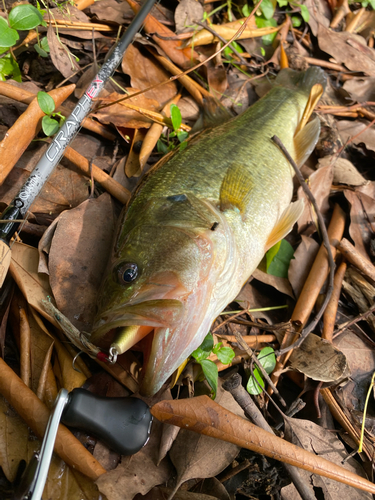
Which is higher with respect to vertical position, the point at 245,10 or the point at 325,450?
the point at 245,10

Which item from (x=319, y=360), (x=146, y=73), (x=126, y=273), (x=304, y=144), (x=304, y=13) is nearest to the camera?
(x=126, y=273)

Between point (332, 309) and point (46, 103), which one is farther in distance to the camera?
point (332, 309)

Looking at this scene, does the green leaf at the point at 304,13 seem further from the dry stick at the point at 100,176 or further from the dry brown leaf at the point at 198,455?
the dry brown leaf at the point at 198,455

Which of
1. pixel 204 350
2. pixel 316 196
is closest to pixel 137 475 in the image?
pixel 204 350

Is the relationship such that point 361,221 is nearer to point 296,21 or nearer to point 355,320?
point 355,320

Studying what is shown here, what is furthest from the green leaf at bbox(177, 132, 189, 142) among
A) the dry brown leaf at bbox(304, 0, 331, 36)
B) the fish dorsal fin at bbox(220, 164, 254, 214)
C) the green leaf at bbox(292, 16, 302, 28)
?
the dry brown leaf at bbox(304, 0, 331, 36)

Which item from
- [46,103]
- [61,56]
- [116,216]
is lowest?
[116,216]

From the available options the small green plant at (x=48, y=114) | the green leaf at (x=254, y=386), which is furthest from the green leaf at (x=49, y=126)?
the green leaf at (x=254, y=386)

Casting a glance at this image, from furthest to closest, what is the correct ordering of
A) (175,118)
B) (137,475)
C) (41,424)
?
(175,118) → (137,475) → (41,424)
